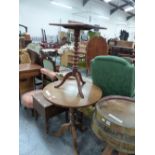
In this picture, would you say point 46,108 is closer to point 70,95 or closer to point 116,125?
point 70,95

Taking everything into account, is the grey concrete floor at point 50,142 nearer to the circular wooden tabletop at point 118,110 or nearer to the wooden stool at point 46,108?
the wooden stool at point 46,108

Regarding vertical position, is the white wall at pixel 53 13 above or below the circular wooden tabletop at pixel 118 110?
above

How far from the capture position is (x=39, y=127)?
218 centimetres

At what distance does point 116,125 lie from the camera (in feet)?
3.34

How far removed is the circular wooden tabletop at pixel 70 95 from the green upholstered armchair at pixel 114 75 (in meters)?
0.17

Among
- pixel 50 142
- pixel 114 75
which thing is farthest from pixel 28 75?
pixel 114 75

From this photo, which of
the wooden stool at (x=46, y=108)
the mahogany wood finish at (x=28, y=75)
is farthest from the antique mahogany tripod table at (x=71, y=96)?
the mahogany wood finish at (x=28, y=75)

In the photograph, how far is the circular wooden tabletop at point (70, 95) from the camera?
1333 millimetres

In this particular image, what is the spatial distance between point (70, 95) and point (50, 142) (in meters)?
0.77
